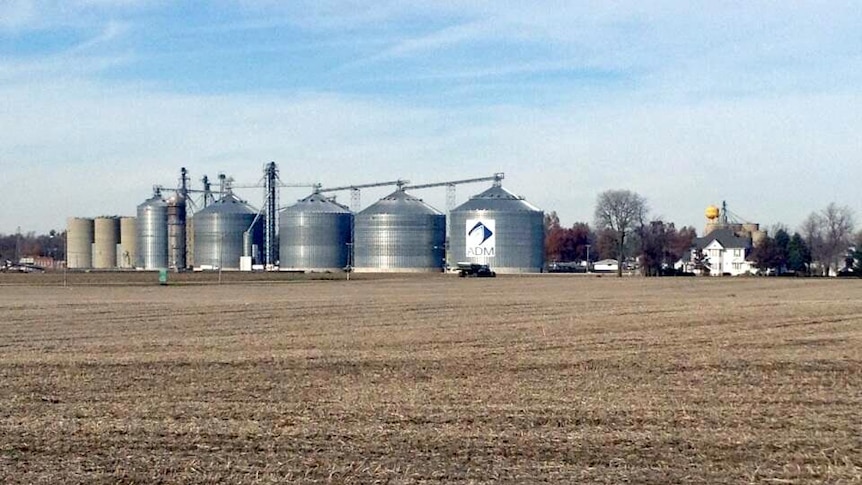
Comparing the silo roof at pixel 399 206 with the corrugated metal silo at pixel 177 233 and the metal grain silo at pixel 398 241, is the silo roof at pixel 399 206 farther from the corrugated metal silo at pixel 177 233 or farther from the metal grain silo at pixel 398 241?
the corrugated metal silo at pixel 177 233

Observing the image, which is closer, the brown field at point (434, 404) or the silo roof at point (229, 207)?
the brown field at point (434, 404)

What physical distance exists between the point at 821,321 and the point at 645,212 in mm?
124936

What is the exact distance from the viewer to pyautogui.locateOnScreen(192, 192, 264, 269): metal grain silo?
149750 mm

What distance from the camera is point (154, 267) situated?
15612 cm

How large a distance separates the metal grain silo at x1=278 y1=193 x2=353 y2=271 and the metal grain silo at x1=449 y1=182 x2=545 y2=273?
602 inches

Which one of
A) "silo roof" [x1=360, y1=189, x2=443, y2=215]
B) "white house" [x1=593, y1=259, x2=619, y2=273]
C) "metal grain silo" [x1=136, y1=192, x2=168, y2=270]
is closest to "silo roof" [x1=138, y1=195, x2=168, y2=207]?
"metal grain silo" [x1=136, y1=192, x2=168, y2=270]

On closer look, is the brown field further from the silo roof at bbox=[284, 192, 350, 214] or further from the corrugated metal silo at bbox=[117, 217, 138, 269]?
the corrugated metal silo at bbox=[117, 217, 138, 269]

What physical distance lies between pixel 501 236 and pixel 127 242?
72.5 m

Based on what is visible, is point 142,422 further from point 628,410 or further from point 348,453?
point 628,410

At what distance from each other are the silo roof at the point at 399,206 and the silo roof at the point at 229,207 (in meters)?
19.8

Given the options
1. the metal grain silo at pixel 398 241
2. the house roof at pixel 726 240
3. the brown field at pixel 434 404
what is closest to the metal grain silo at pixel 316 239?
the metal grain silo at pixel 398 241

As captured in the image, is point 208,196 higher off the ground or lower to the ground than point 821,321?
higher

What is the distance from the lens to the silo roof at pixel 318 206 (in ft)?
475

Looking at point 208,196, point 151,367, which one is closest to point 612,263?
point 208,196
